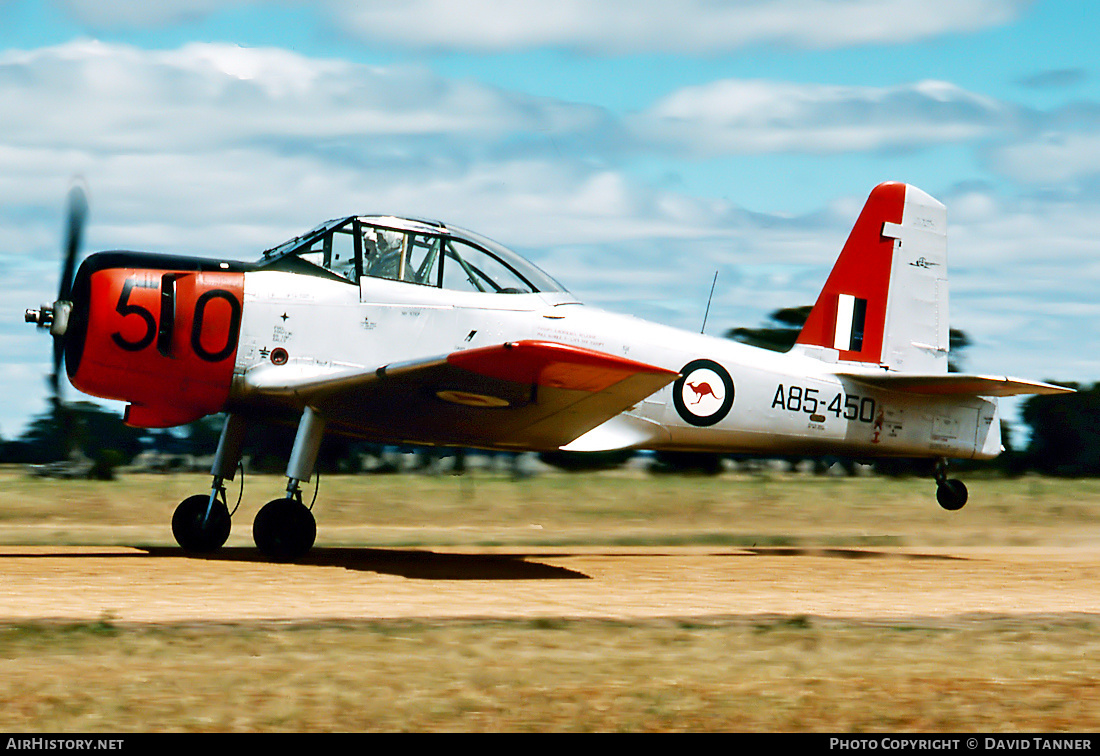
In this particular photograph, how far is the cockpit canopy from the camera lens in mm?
10953

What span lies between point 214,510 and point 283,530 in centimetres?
121

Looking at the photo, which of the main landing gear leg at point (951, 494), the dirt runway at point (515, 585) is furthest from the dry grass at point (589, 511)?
the dirt runway at point (515, 585)

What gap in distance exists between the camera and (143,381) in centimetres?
1037

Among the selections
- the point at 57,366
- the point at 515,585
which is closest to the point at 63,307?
the point at 57,366

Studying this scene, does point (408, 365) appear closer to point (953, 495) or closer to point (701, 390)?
point (701, 390)

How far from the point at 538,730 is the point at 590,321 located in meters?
6.95

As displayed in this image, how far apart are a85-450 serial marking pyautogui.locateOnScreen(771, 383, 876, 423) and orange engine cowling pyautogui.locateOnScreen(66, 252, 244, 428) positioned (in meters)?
5.62

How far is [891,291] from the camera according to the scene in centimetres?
1405

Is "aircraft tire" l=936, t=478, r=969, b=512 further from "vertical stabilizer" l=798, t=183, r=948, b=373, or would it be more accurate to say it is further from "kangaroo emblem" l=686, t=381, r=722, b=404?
"kangaroo emblem" l=686, t=381, r=722, b=404

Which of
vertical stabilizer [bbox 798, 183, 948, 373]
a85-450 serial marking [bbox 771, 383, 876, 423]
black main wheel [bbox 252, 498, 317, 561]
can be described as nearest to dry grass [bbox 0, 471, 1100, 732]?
black main wheel [bbox 252, 498, 317, 561]

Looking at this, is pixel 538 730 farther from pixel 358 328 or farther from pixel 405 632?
pixel 358 328

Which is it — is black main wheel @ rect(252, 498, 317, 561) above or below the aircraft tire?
below

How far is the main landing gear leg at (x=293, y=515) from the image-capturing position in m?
10.6
